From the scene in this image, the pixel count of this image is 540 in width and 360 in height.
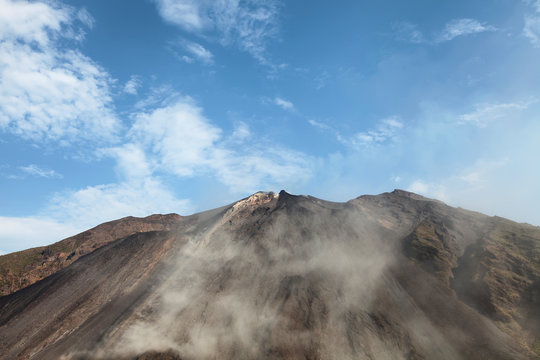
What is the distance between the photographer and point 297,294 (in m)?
43.5

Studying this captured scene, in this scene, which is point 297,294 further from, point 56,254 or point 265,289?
point 56,254

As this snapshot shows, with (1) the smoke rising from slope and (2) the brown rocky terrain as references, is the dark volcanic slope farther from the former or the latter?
(2) the brown rocky terrain

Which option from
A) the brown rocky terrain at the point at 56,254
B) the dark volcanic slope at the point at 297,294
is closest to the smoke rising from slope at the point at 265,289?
the dark volcanic slope at the point at 297,294

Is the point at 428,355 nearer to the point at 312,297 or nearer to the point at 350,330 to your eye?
the point at 350,330

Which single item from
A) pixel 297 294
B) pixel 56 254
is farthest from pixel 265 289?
pixel 56 254

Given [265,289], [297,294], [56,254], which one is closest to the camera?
[297,294]

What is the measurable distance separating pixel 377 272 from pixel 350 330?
1311 centimetres

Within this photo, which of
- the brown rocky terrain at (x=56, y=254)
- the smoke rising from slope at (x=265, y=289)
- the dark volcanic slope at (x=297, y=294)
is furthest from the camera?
the brown rocky terrain at (x=56, y=254)

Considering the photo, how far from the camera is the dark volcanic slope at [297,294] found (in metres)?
35.9

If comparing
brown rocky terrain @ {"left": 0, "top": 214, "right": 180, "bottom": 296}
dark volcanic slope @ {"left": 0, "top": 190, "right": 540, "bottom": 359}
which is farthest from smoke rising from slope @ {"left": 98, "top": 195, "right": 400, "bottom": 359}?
brown rocky terrain @ {"left": 0, "top": 214, "right": 180, "bottom": 296}

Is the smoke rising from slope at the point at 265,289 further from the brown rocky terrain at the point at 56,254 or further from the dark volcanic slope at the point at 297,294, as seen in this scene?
the brown rocky terrain at the point at 56,254

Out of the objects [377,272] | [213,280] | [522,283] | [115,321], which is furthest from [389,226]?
[115,321]

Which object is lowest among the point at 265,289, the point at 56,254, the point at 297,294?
the point at 297,294

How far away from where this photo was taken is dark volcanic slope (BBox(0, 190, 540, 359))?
35.9 meters
